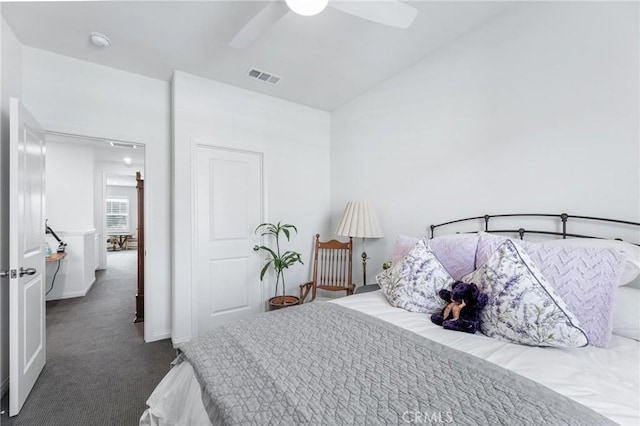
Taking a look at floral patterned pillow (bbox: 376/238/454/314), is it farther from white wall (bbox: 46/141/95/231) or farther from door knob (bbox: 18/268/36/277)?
white wall (bbox: 46/141/95/231)

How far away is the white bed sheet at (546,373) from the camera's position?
32.8 inches

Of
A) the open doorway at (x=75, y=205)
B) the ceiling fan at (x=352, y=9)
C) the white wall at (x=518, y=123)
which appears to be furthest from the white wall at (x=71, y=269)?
the ceiling fan at (x=352, y=9)

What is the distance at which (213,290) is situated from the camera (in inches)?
117

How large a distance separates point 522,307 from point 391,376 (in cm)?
68


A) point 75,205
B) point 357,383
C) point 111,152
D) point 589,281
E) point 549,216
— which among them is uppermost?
point 111,152

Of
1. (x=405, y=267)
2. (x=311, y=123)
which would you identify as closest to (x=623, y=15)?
(x=405, y=267)

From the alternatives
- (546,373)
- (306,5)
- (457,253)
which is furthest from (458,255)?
(306,5)

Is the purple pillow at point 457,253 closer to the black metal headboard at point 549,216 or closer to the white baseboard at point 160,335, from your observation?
the black metal headboard at point 549,216

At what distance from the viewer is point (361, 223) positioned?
9.28 ft

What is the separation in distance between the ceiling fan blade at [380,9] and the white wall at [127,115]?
2.25 m

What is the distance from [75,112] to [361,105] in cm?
273

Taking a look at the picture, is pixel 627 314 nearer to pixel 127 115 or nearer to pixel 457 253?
pixel 457 253

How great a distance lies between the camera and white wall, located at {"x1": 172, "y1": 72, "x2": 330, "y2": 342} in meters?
2.77

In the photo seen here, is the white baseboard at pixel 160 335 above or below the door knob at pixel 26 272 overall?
below
